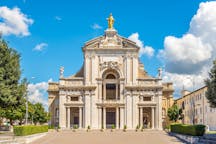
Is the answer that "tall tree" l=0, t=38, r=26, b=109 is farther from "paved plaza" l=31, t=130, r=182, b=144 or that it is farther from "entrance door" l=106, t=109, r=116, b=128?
"entrance door" l=106, t=109, r=116, b=128

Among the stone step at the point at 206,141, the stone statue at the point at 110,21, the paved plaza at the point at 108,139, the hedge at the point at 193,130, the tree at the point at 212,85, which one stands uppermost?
the stone statue at the point at 110,21

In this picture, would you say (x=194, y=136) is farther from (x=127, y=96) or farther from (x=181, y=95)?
(x=181, y=95)

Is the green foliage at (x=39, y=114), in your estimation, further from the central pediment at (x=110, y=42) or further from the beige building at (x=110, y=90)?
the central pediment at (x=110, y=42)

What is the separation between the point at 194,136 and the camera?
4222 centimetres

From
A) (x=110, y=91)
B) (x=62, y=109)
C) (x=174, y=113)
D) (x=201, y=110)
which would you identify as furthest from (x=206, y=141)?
(x=201, y=110)

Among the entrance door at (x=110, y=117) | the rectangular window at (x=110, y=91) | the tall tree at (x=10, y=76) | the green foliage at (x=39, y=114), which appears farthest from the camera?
the green foliage at (x=39, y=114)

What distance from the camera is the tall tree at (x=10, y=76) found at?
1831 inches

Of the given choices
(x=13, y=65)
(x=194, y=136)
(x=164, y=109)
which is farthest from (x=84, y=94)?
(x=194, y=136)

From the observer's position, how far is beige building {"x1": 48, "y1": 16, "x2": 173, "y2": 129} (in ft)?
271

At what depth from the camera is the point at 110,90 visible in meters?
85.7

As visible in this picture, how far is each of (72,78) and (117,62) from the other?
32.1 ft

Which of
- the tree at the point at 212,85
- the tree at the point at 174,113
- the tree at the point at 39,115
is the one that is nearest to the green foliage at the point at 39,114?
the tree at the point at 39,115

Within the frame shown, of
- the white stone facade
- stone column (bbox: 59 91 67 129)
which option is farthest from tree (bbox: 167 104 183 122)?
stone column (bbox: 59 91 67 129)

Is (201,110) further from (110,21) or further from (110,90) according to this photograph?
(110,21)
